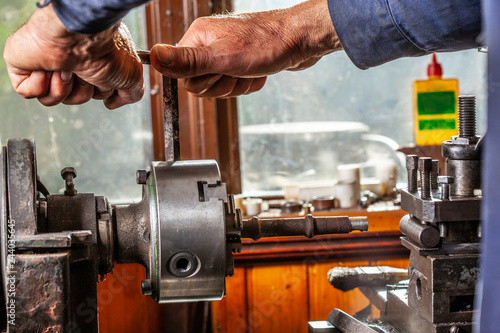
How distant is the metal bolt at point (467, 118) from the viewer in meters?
0.99

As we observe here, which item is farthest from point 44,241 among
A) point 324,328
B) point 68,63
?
point 324,328

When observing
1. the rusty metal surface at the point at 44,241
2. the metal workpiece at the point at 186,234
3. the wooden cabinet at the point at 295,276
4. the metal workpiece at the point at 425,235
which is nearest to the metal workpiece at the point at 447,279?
the metal workpiece at the point at 425,235

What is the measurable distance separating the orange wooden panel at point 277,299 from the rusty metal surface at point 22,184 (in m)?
1.30

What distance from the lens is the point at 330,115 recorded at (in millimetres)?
2260

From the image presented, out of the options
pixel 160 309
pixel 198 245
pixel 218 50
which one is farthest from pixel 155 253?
pixel 160 309

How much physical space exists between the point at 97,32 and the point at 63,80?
0.62 ft

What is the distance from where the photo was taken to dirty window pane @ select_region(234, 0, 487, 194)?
2.24 meters

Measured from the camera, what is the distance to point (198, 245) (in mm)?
852

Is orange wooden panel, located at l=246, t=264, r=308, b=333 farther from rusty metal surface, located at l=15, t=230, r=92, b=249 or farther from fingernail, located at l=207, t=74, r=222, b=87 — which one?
rusty metal surface, located at l=15, t=230, r=92, b=249

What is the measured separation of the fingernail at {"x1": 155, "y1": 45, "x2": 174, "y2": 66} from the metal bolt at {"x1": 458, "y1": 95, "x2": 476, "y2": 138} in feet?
1.72

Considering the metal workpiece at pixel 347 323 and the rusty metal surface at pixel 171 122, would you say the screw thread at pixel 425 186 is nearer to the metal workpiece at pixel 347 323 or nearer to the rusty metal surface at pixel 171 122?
the metal workpiece at pixel 347 323

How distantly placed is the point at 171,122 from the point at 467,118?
0.51 m

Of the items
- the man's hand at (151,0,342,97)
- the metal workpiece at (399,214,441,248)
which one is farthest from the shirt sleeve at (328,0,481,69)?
the metal workpiece at (399,214,441,248)

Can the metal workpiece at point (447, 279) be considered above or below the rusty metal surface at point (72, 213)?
below
